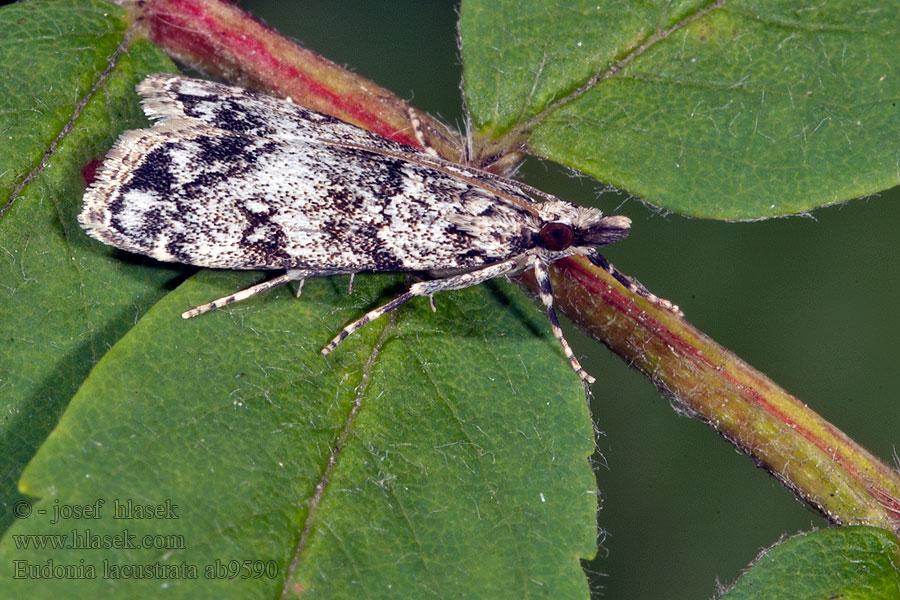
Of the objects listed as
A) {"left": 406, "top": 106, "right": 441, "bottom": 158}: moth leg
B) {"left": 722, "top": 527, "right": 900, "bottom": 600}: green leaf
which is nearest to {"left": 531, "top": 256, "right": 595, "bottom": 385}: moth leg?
{"left": 406, "top": 106, "right": 441, "bottom": 158}: moth leg

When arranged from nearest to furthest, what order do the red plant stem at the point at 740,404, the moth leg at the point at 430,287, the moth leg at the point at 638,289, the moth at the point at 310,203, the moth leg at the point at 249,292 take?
1. the moth leg at the point at 249,292
2. the moth leg at the point at 430,287
3. the red plant stem at the point at 740,404
4. the moth at the point at 310,203
5. the moth leg at the point at 638,289

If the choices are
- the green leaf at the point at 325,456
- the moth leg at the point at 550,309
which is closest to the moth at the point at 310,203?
the moth leg at the point at 550,309

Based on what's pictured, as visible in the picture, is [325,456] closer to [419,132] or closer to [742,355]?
[419,132]

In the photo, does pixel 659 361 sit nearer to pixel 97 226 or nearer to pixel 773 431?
pixel 773 431

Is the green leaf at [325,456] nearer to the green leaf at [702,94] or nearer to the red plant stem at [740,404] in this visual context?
the red plant stem at [740,404]

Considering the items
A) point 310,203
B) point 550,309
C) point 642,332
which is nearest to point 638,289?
point 642,332

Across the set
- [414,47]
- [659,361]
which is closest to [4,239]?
[659,361]
